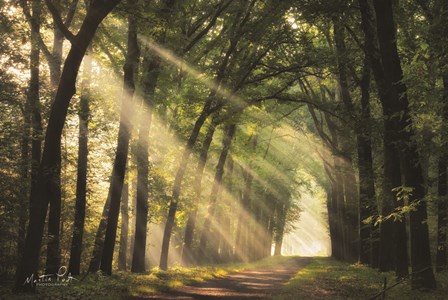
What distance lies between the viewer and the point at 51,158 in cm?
1005

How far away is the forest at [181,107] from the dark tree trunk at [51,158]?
0.03 metres

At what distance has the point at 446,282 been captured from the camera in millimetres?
13086

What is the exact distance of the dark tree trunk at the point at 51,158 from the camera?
980 centimetres

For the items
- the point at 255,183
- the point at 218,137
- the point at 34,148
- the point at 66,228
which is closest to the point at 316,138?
the point at 218,137

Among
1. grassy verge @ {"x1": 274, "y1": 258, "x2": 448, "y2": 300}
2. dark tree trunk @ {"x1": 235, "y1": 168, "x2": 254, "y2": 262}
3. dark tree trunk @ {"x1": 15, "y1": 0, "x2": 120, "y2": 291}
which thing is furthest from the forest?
dark tree trunk @ {"x1": 235, "y1": 168, "x2": 254, "y2": 262}

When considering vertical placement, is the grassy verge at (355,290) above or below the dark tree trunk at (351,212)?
below

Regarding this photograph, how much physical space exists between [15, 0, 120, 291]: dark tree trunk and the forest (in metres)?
0.03

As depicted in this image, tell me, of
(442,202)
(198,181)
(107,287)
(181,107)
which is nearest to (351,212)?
(198,181)

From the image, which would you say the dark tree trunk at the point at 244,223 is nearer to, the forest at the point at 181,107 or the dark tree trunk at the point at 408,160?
the forest at the point at 181,107

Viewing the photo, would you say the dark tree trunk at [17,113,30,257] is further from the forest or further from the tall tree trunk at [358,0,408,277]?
the tall tree trunk at [358,0,408,277]

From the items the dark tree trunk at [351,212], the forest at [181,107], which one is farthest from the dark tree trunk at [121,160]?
the dark tree trunk at [351,212]

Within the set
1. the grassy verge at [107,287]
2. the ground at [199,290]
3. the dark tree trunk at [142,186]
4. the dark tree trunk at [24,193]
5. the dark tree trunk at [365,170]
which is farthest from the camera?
the dark tree trunk at [142,186]

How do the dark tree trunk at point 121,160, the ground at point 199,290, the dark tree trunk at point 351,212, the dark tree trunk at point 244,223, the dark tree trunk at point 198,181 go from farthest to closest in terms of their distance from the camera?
the dark tree trunk at point 244,223, the dark tree trunk at point 198,181, the dark tree trunk at point 351,212, the dark tree trunk at point 121,160, the ground at point 199,290

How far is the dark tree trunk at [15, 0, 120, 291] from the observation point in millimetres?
9805
